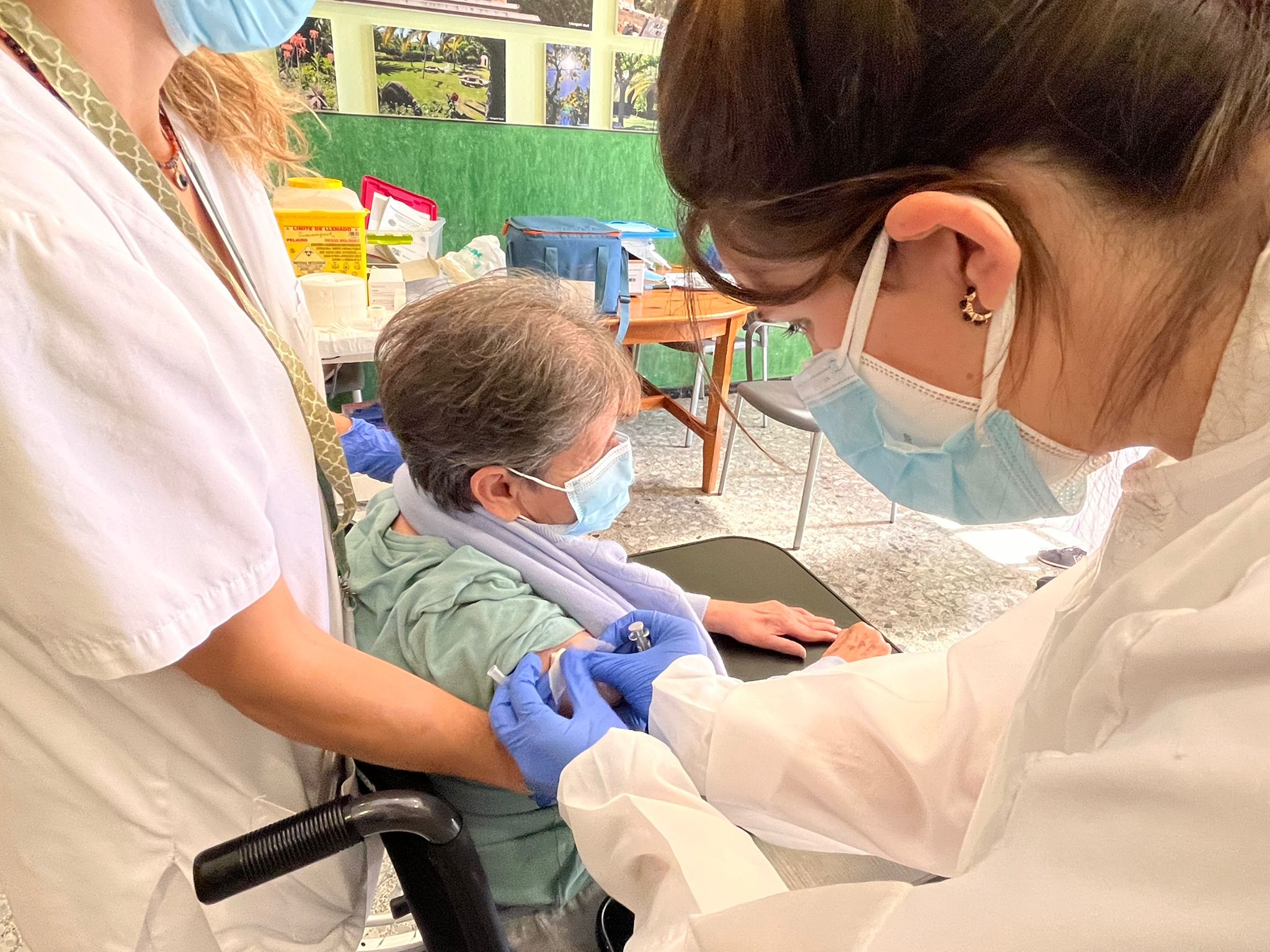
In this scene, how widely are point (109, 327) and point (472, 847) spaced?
0.53 m

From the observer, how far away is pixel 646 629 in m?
1.02

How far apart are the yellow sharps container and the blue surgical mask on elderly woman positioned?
1.63 meters

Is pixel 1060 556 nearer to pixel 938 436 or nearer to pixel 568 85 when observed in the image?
pixel 938 436

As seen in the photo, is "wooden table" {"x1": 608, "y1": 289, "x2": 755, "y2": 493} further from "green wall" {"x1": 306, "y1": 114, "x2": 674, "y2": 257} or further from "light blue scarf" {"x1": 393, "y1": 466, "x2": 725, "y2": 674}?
"light blue scarf" {"x1": 393, "y1": 466, "x2": 725, "y2": 674}

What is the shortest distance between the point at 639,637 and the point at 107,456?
65 cm

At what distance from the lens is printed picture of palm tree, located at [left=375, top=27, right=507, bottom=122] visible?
9.39 ft

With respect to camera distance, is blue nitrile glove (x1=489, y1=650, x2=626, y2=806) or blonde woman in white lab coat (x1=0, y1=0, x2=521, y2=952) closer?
blonde woman in white lab coat (x1=0, y1=0, x2=521, y2=952)

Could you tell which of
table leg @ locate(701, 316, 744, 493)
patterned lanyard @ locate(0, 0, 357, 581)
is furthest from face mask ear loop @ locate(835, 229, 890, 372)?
table leg @ locate(701, 316, 744, 493)

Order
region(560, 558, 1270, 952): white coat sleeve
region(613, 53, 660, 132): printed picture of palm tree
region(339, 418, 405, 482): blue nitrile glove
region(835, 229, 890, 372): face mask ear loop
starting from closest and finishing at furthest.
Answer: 1. region(560, 558, 1270, 952): white coat sleeve
2. region(835, 229, 890, 372): face mask ear loop
3. region(339, 418, 405, 482): blue nitrile glove
4. region(613, 53, 660, 132): printed picture of palm tree

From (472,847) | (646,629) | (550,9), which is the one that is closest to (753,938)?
(472,847)

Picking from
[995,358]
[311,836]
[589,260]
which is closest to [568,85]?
[589,260]

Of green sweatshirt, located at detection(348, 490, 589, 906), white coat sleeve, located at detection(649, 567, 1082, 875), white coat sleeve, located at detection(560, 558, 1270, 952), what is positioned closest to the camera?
white coat sleeve, located at detection(560, 558, 1270, 952)

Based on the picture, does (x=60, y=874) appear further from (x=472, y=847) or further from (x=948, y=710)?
(x=948, y=710)

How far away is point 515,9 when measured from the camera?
2.95m
